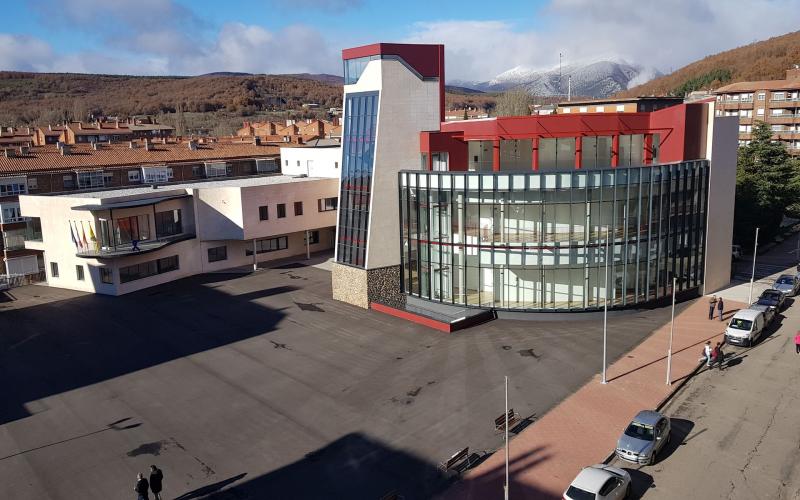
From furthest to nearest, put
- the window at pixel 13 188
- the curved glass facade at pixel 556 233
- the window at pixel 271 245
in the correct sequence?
1. the window at pixel 271 245
2. the window at pixel 13 188
3. the curved glass facade at pixel 556 233

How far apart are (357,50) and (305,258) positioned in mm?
19975

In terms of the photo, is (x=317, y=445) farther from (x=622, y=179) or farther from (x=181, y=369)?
(x=622, y=179)

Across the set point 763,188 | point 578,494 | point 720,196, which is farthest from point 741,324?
point 763,188

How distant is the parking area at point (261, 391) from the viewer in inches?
755

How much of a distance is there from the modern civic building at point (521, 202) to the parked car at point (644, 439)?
1159 cm

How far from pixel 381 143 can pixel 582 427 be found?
2096cm

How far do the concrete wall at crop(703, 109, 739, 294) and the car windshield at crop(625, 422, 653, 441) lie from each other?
2114 cm

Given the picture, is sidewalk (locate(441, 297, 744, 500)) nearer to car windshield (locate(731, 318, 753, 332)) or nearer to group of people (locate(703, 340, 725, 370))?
group of people (locate(703, 340, 725, 370))

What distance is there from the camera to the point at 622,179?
107 feet

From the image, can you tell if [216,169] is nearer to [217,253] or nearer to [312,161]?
[312,161]

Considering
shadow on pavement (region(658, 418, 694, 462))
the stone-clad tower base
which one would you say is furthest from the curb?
the stone-clad tower base

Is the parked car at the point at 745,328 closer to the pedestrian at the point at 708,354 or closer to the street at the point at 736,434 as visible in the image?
the street at the point at 736,434

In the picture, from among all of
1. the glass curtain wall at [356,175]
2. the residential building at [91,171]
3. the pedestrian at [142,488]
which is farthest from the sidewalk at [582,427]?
the residential building at [91,171]

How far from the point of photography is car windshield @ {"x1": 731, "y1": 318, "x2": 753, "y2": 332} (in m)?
29.0
